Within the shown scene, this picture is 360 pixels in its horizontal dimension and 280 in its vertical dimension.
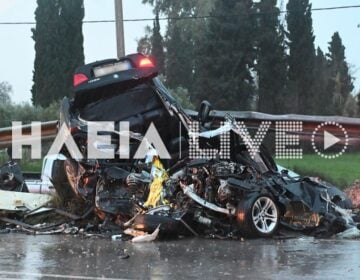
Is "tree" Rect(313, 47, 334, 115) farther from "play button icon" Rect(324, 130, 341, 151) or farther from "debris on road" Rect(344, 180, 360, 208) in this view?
"play button icon" Rect(324, 130, 341, 151)

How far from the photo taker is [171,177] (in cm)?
863

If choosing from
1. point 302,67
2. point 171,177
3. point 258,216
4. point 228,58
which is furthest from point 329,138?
point 302,67

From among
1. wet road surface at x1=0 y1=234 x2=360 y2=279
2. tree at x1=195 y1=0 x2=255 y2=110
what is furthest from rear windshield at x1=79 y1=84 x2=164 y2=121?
tree at x1=195 y1=0 x2=255 y2=110

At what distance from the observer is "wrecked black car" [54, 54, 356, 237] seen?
8.18 metres

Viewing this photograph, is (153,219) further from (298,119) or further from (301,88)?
(301,88)

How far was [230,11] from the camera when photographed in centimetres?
3422

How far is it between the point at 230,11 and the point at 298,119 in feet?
79.1

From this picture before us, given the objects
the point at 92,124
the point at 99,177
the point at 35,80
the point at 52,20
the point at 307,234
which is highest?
the point at 52,20

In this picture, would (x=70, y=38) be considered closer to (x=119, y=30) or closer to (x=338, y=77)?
(x=119, y=30)

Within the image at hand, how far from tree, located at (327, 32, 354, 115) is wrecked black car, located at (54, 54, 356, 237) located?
1034 inches

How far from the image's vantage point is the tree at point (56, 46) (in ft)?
96.9

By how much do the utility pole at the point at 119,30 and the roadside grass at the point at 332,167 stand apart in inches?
233

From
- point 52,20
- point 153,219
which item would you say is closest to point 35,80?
point 52,20

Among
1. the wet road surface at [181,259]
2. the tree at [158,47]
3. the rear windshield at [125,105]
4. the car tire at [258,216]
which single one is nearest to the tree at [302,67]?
the tree at [158,47]
